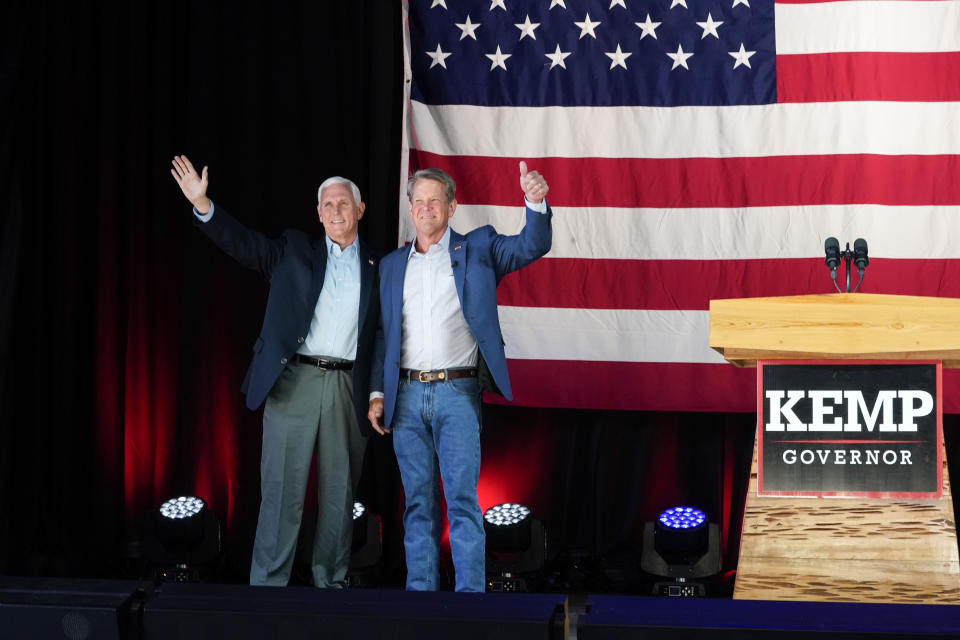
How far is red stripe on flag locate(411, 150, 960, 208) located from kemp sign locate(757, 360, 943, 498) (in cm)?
166

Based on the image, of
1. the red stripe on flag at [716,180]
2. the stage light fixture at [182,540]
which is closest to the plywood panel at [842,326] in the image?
the red stripe on flag at [716,180]

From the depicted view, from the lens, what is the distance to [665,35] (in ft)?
15.2

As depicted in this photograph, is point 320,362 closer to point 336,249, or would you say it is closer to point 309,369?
point 309,369

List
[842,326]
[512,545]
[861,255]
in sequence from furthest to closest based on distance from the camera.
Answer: [512,545]
[861,255]
[842,326]

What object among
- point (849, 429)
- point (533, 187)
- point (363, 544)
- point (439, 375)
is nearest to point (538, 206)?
point (533, 187)

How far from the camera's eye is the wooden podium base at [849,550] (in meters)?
2.92

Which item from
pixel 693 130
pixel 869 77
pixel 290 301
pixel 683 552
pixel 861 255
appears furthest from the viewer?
pixel 693 130

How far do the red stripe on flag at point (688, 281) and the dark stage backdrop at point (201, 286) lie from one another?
0.53 m

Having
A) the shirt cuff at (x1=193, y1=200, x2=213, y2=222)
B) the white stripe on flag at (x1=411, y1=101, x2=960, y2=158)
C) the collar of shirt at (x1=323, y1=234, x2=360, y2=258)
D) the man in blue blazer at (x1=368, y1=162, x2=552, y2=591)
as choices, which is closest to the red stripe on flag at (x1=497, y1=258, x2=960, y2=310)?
the white stripe on flag at (x1=411, y1=101, x2=960, y2=158)

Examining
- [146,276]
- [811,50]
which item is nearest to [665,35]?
[811,50]

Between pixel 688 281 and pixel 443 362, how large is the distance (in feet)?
4.83

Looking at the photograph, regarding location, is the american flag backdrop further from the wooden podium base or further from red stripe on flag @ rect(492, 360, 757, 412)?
the wooden podium base

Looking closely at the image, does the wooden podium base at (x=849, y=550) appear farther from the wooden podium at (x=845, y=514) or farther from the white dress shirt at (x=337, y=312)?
the white dress shirt at (x=337, y=312)

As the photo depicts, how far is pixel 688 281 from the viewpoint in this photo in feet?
14.9
